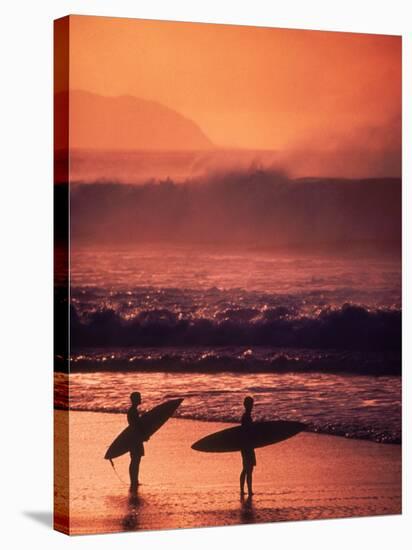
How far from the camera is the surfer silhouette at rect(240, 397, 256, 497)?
37.5 ft

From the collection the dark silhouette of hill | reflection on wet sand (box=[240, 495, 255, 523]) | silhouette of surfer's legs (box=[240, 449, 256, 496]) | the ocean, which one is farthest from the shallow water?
the dark silhouette of hill

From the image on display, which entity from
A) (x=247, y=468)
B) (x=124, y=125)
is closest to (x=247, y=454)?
(x=247, y=468)

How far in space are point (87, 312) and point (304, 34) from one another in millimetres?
2471

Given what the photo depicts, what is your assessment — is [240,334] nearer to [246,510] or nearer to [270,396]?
[270,396]

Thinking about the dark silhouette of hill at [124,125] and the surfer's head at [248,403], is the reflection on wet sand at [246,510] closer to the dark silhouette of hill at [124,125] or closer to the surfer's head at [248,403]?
the surfer's head at [248,403]

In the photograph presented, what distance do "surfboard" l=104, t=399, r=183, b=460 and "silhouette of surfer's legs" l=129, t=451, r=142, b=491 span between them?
2.4 inches

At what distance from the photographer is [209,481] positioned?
37.2 feet

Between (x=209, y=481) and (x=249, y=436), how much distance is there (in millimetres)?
422

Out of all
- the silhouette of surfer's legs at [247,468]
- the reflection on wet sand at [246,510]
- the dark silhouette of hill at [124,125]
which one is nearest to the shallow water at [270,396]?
the silhouette of surfer's legs at [247,468]

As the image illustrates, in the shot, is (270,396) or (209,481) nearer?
(209,481)

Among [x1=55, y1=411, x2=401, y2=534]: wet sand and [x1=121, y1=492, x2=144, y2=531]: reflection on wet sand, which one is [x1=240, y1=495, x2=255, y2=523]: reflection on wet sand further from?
[x1=121, y1=492, x2=144, y2=531]: reflection on wet sand

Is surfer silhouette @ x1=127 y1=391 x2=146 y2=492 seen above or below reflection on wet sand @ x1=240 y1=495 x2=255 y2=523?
above

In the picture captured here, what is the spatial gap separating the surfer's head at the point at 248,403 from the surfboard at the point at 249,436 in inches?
4.3

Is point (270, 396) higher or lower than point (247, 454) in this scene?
higher
